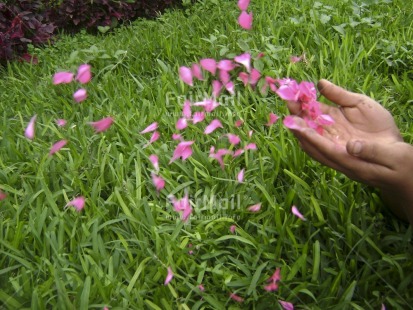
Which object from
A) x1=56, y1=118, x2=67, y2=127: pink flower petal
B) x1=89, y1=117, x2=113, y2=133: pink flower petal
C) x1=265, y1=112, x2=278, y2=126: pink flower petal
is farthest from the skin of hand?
x1=56, y1=118, x2=67, y2=127: pink flower petal

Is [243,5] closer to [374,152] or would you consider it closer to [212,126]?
[212,126]

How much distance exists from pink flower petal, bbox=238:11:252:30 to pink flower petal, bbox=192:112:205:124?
884 mm

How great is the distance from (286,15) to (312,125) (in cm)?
194

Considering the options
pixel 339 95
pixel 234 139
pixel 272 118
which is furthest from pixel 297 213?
pixel 272 118

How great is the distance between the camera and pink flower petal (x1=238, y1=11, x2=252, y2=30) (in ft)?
9.73

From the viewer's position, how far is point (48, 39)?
355 cm

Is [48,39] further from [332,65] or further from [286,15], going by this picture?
[332,65]

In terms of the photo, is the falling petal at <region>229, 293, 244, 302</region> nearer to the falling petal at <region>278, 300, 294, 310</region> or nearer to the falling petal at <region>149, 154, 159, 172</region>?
the falling petal at <region>278, 300, 294, 310</region>

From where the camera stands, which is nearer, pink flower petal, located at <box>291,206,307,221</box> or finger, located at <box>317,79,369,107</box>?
finger, located at <box>317,79,369,107</box>

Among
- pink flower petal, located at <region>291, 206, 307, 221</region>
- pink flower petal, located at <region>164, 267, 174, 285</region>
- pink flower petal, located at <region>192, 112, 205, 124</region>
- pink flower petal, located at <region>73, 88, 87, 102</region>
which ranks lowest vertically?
pink flower petal, located at <region>73, 88, 87, 102</region>

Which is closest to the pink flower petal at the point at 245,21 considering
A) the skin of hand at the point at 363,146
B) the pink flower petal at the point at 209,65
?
the pink flower petal at the point at 209,65

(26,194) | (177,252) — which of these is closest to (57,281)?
(177,252)

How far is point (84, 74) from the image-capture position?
9.18 ft

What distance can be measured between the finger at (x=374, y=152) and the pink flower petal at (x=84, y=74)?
6.25 feet
